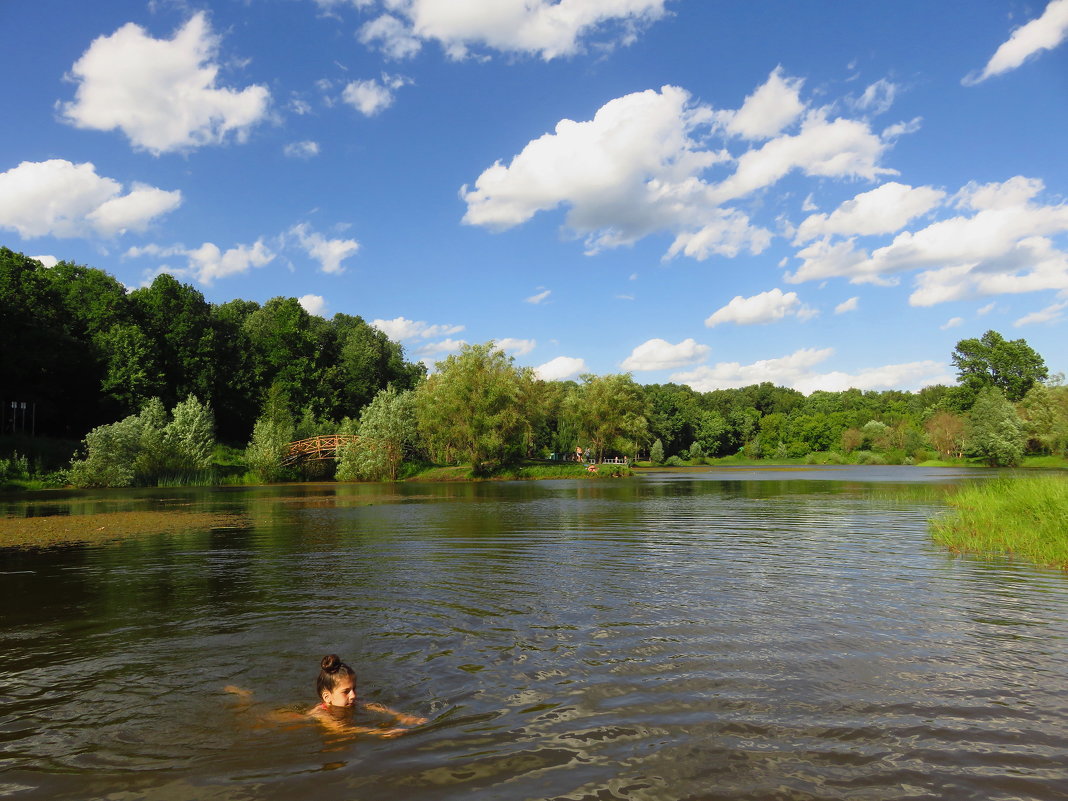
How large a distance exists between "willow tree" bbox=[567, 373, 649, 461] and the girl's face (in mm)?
92386

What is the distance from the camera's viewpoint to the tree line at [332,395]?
71.2 m

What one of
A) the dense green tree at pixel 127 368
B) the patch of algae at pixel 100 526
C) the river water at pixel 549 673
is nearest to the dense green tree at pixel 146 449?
the dense green tree at pixel 127 368

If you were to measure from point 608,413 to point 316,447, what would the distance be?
4497 centimetres

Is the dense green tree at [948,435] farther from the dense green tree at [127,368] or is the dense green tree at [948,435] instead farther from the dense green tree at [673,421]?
the dense green tree at [127,368]

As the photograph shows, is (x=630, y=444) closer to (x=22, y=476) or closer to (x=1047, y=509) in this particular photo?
(x=22, y=476)

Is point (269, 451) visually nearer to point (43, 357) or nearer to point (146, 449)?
point (146, 449)

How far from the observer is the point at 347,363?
4299 inches

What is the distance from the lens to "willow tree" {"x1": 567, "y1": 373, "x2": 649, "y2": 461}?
9950 centimetres

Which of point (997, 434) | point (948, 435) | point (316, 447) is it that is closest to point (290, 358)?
point (316, 447)

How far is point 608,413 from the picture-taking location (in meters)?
100

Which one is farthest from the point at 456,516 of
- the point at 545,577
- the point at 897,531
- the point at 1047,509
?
the point at 1047,509

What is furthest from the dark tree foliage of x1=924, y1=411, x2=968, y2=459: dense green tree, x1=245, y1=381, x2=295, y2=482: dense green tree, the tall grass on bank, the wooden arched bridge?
x1=924, y1=411, x2=968, y2=459: dense green tree

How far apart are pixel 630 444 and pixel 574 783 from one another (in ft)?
312

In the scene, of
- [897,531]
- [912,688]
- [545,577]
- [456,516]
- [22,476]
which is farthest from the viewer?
[22,476]
